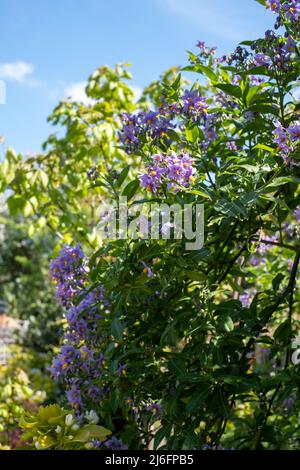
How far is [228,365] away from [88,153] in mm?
1716

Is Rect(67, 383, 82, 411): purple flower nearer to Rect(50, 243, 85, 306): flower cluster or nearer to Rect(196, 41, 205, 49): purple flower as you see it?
Rect(50, 243, 85, 306): flower cluster

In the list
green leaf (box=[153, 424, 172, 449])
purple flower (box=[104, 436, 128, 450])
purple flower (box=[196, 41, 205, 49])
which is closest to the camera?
green leaf (box=[153, 424, 172, 449])

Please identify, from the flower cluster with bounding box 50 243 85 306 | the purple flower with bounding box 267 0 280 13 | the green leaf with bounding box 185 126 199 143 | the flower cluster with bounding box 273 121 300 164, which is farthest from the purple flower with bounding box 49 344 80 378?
the purple flower with bounding box 267 0 280 13

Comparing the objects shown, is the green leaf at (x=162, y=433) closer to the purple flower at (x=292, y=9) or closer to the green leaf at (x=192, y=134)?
the green leaf at (x=192, y=134)

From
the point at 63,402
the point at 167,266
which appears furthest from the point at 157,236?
the point at 63,402

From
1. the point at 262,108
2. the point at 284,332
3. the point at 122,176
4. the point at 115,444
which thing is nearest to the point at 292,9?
the point at 262,108

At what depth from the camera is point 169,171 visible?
1575 millimetres

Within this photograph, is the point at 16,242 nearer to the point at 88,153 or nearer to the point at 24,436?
→ the point at 88,153

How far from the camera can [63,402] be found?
233 cm

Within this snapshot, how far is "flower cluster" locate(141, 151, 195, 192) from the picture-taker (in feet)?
5.13

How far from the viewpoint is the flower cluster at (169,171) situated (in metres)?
1.56

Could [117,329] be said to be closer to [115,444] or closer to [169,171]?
[169,171]

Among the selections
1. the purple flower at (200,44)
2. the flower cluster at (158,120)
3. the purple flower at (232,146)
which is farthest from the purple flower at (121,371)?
the purple flower at (200,44)
